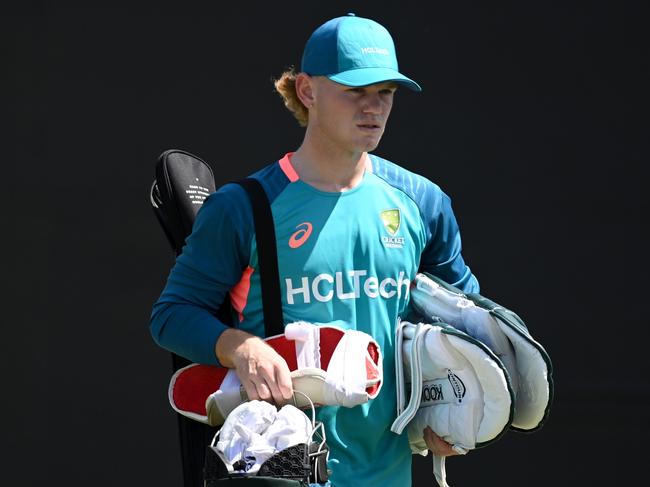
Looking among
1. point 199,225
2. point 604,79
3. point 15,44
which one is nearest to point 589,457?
point 604,79

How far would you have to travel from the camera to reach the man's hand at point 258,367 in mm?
2498

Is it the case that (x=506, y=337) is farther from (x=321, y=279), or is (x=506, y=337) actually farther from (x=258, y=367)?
(x=258, y=367)

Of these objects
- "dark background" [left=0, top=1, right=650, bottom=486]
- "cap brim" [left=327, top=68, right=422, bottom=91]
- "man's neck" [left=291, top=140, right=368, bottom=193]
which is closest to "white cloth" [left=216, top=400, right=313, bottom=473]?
"man's neck" [left=291, top=140, right=368, bottom=193]

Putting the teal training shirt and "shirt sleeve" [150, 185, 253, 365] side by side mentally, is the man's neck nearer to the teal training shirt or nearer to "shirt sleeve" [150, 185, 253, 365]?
the teal training shirt

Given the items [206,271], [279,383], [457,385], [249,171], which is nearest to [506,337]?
[457,385]

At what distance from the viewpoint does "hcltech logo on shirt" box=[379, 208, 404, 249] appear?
2.73m

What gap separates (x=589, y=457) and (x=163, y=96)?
5.89 ft

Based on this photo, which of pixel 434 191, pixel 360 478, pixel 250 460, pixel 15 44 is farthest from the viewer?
pixel 15 44

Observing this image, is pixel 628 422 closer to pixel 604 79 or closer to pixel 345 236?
pixel 604 79

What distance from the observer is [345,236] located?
2701 mm

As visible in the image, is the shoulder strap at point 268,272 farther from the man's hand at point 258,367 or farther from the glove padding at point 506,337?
the glove padding at point 506,337

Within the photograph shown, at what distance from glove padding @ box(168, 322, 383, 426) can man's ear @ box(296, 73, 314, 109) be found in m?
0.51

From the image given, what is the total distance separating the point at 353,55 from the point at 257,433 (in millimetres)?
Answer: 809

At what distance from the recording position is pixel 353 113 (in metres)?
2.68
